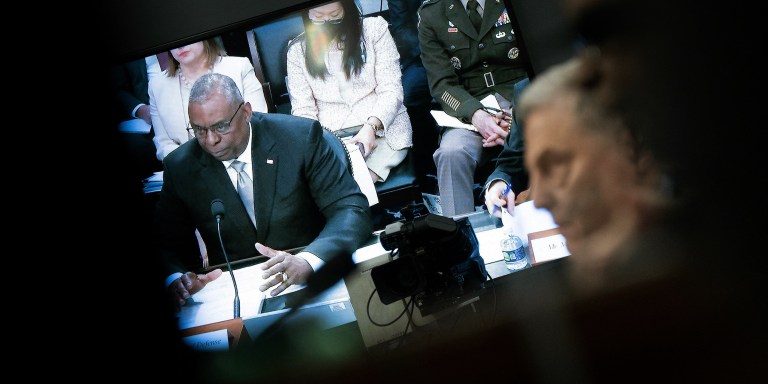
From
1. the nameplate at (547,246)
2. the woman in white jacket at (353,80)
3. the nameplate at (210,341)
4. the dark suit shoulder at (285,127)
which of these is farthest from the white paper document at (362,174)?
the nameplate at (210,341)

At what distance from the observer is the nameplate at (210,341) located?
2.33 meters

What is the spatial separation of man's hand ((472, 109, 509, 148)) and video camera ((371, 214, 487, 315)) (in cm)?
34

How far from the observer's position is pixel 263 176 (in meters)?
2.35

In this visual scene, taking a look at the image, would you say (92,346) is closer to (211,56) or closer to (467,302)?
(211,56)

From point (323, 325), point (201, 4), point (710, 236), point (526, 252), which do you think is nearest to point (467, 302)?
point (526, 252)

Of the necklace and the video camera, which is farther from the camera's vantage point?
the necklace

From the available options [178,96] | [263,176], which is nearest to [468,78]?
[263,176]

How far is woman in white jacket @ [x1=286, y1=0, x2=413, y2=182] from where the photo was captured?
232cm

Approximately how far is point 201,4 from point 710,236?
6.58 ft

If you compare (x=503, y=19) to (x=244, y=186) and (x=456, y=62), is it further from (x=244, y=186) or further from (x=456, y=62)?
(x=244, y=186)

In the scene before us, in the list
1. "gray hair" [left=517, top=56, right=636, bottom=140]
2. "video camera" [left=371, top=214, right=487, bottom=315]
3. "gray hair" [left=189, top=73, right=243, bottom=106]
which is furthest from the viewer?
"gray hair" [left=517, top=56, right=636, bottom=140]

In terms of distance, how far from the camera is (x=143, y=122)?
232 centimetres

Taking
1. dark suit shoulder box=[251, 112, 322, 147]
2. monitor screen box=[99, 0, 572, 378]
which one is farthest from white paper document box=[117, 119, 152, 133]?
dark suit shoulder box=[251, 112, 322, 147]

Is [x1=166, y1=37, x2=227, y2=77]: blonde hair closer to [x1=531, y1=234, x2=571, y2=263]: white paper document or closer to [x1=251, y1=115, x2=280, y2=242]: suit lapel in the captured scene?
[x1=251, y1=115, x2=280, y2=242]: suit lapel
